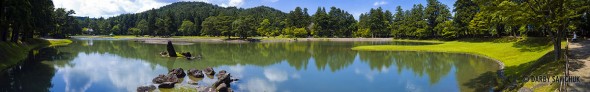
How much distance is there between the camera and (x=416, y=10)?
106375mm

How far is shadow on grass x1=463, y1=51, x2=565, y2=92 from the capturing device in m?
17.6

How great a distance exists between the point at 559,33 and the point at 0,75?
33.4 m

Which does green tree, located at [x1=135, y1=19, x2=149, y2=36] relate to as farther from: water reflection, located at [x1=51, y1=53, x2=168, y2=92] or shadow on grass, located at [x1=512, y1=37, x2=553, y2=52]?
shadow on grass, located at [x1=512, y1=37, x2=553, y2=52]

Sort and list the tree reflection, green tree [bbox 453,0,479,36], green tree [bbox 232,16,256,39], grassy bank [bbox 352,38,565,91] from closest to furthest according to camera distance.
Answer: grassy bank [bbox 352,38,565,91], the tree reflection, green tree [bbox 453,0,479,36], green tree [bbox 232,16,256,39]

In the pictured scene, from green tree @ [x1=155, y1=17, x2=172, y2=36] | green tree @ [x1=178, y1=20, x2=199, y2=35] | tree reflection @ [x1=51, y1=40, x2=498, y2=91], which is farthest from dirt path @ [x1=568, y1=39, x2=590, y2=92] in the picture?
green tree @ [x1=155, y1=17, x2=172, y2=36]

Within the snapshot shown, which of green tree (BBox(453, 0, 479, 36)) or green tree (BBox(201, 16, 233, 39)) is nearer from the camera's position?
green tree (BBox(453, 0, 479, 36))

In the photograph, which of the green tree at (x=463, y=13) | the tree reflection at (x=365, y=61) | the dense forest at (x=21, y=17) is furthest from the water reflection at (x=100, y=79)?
the green tree at (x=463, y=13)

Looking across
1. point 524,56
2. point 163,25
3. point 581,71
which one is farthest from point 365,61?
point 163,25

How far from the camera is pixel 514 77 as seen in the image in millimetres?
21859

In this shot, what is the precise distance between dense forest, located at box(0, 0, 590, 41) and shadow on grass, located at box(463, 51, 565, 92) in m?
2.19

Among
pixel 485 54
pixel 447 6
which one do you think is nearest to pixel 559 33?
pixel 485 54

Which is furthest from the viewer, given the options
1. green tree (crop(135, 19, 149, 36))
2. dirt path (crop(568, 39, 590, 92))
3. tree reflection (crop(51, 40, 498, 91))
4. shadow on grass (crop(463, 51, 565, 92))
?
green tree (crop(135, 19, 149, 36))

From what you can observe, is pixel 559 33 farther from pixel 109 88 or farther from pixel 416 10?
pixel 416 10

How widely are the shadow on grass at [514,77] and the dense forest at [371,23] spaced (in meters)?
2.19
